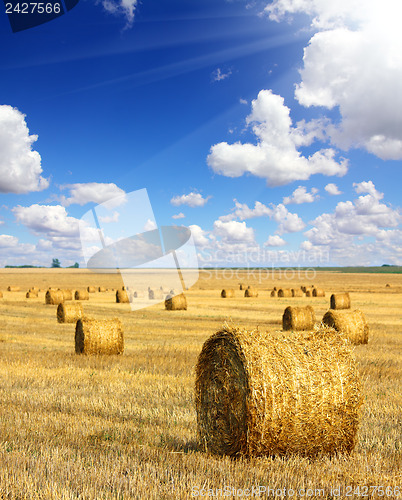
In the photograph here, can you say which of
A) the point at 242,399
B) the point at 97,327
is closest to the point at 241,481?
the point at 242,399

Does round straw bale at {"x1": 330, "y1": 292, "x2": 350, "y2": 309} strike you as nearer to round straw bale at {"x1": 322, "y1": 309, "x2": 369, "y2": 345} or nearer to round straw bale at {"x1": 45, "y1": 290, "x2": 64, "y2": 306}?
round straw bale at {"x1": 322, "y1": 309, "x2": 369, "y2": 345}

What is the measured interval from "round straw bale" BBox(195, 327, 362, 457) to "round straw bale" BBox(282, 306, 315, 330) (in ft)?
51.9

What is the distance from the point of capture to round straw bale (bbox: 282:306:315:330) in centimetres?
2252

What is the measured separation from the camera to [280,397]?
6133 mm

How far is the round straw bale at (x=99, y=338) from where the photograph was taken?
15180 mm

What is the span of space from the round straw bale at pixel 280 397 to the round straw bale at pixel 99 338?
886cm

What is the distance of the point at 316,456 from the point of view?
628 centimetres

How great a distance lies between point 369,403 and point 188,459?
4790 millimetres

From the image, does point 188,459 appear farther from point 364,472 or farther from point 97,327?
point 97,327

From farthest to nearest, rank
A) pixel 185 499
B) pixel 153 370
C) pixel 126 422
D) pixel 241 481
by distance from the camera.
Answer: pixel 153 370, pixel 126 422, pixel 241 481, pixel 185 499

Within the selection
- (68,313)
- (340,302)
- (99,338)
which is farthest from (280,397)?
(340,302)

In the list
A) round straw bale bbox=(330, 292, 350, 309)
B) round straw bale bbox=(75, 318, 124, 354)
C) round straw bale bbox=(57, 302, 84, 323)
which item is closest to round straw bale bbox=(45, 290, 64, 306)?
round straw bale bbox=(57, 302, 84, 323)

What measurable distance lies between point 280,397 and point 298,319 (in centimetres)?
1704

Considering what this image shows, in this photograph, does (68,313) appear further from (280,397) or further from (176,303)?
(280,397)
